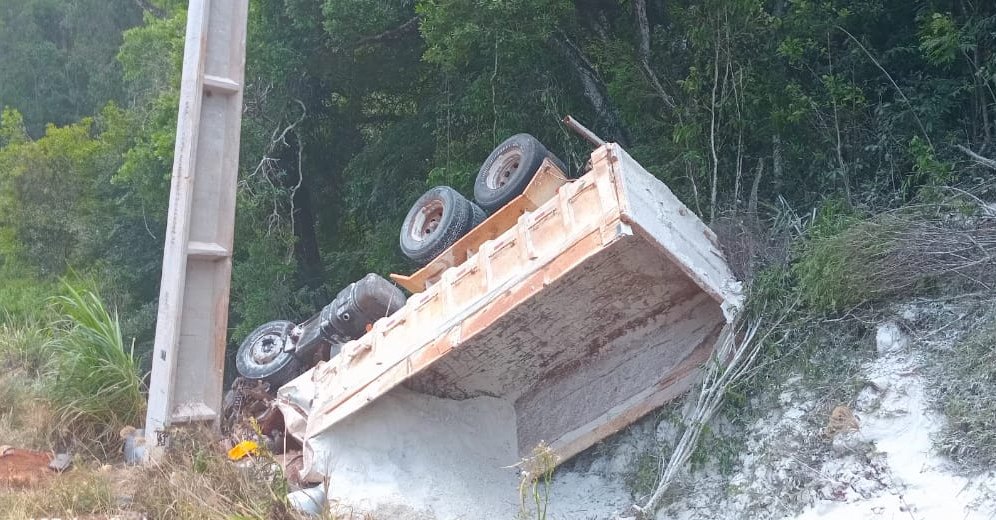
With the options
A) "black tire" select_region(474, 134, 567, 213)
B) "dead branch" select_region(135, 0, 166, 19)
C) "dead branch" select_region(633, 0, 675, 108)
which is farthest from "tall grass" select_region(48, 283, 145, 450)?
"dead branch" select_region(135, 0, 166, 19)

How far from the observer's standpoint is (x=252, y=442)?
6242 millimetres

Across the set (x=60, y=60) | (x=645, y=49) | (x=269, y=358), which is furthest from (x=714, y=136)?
(x=60, y=60)

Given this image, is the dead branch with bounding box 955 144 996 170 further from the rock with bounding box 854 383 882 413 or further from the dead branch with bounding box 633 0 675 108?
the dead branch with bounding box 633 0 675 108

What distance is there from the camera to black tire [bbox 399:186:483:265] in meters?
7.59

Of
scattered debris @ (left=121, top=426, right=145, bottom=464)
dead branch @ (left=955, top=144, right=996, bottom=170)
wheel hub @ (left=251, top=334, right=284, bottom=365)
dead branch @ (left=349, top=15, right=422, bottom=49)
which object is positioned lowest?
scattered debris @ (left=121, top=426, right=145, bottom=464)

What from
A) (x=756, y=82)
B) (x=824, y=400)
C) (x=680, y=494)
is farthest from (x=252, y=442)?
(x=756, y=82)

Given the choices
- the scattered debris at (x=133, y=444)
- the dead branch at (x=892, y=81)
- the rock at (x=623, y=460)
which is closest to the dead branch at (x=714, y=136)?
the dead branch at (x=892, y=81)

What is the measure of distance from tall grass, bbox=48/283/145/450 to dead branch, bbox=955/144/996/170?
20.8 ft

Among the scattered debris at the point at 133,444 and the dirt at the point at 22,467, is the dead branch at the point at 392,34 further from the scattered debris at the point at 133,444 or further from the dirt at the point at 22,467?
the dirt at the point at 22,467

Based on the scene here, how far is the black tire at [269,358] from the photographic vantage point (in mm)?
7832

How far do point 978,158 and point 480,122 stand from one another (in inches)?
214

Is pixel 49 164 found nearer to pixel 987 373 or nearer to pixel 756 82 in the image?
pixel 756 82

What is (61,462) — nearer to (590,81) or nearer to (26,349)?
(26,349)

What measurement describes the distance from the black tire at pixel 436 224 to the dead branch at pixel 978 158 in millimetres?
3699
